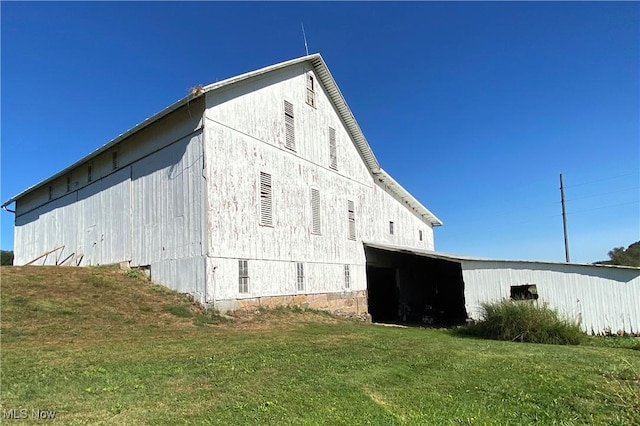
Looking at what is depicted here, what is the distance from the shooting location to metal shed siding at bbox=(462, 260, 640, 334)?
16406 mm

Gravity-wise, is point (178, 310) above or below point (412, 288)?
above

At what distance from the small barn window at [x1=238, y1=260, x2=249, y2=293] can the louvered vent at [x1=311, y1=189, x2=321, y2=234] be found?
14.8 ft

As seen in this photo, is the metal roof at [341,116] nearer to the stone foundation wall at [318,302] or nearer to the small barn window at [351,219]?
the small barn window at [351,219]

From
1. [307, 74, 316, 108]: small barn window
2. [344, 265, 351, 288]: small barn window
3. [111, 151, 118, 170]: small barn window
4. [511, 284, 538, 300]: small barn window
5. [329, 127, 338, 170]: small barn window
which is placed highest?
[307, 74, 316, 108]: small barn window

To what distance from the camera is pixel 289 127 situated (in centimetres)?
1845

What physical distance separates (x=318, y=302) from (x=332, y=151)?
23.8 feet

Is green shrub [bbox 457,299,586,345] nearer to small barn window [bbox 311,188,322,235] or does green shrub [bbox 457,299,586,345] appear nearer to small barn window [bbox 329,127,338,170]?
small barn window [bbox 311,188,322,235]

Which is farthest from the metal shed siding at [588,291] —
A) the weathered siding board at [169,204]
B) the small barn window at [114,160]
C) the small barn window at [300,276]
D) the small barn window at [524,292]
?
the small barn window at [114,160]

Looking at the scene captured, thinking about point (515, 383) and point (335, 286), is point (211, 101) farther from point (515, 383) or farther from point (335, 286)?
point (515, 383)

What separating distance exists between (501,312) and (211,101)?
38.2 ft

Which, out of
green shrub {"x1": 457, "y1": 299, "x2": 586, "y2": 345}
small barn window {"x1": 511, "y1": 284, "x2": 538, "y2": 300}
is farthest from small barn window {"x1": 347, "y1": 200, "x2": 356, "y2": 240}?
green shrub {"x1": 457, "y1": 299, "x2": 586, "y2": 345}

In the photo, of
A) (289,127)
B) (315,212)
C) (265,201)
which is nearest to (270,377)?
(265,201)

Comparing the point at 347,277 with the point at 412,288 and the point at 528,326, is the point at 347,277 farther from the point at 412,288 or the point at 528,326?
the point at 528,326

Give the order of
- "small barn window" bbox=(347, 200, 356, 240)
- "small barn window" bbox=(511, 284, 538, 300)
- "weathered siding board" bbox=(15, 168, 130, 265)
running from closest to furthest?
"small barn window" bbox=(511, 284, 538, 300), "weathered siding board" bbox=(15, 168, 130, 265), "small barn window" bbox=(347, 200, 356, 240)
